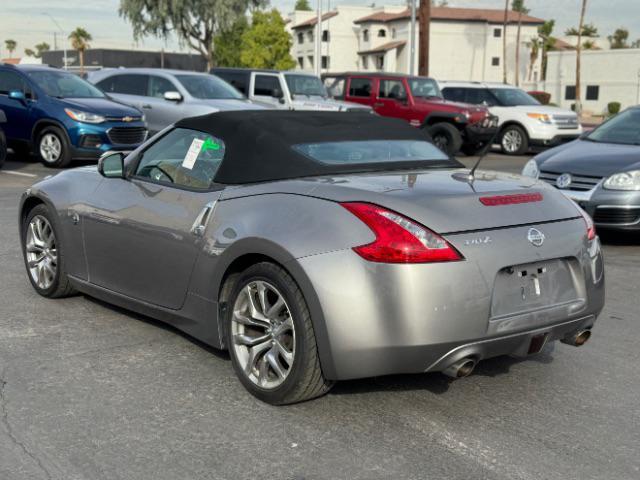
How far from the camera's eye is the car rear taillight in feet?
12.2

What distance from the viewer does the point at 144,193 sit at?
508 centimetres

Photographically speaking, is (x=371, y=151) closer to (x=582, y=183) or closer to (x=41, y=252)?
(x=41, y=252)

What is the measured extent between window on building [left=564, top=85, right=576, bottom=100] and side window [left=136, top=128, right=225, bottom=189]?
6359 centimetres

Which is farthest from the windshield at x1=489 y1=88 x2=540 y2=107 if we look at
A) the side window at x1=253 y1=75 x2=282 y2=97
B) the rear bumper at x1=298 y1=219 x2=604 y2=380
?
the rear bumper at x1=298 y1=219 x2=604 y2=380

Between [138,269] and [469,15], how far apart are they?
278 ft

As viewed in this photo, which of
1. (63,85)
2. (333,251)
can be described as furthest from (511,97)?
(333,251)

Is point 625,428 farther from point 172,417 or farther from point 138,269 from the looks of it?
point 138,269

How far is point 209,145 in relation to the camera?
4.86 m

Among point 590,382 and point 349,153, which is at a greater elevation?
point 349,153

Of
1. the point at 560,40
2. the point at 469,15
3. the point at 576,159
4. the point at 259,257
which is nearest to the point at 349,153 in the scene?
the point at 259,257

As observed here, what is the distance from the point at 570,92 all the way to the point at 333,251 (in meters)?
65.3

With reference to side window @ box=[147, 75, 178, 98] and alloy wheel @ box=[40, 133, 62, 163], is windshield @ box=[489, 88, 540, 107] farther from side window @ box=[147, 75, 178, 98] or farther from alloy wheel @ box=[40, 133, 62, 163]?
alloy wheel @ box=[40, 133, 62, 163]

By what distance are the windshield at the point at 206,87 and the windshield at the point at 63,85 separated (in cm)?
177

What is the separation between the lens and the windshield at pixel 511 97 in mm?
21875
